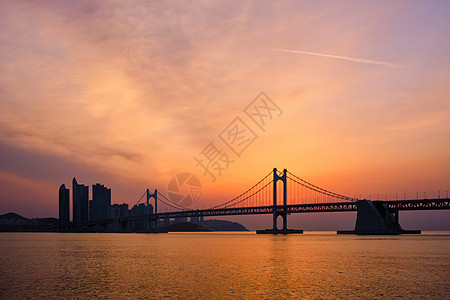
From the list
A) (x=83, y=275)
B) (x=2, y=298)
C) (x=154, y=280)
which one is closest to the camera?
(x=2, y=298)

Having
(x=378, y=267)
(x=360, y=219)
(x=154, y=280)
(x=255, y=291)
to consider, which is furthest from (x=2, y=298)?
(x=360, y=219)

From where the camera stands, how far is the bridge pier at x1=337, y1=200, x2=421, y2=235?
121312 millimetres

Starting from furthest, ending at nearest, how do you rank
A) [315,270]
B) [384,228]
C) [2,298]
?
[384,228] → [315,270] → [2,298]

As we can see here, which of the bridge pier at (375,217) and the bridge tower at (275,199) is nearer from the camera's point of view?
the bridge pier at (375,217)

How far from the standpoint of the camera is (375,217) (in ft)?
398

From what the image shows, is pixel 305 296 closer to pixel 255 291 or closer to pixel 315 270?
pixel 255 291

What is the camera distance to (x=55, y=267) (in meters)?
42.9

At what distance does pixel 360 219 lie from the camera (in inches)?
4948

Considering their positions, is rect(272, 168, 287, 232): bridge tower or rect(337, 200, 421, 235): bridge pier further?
rect(272, 168, 287, 232): bridge tower

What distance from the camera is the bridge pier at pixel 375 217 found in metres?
121

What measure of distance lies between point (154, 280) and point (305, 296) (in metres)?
11.7

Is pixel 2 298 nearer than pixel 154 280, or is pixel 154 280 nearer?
pixel 2 298

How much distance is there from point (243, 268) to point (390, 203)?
93413 millimetres

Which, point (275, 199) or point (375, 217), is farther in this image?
point (275, 199)
